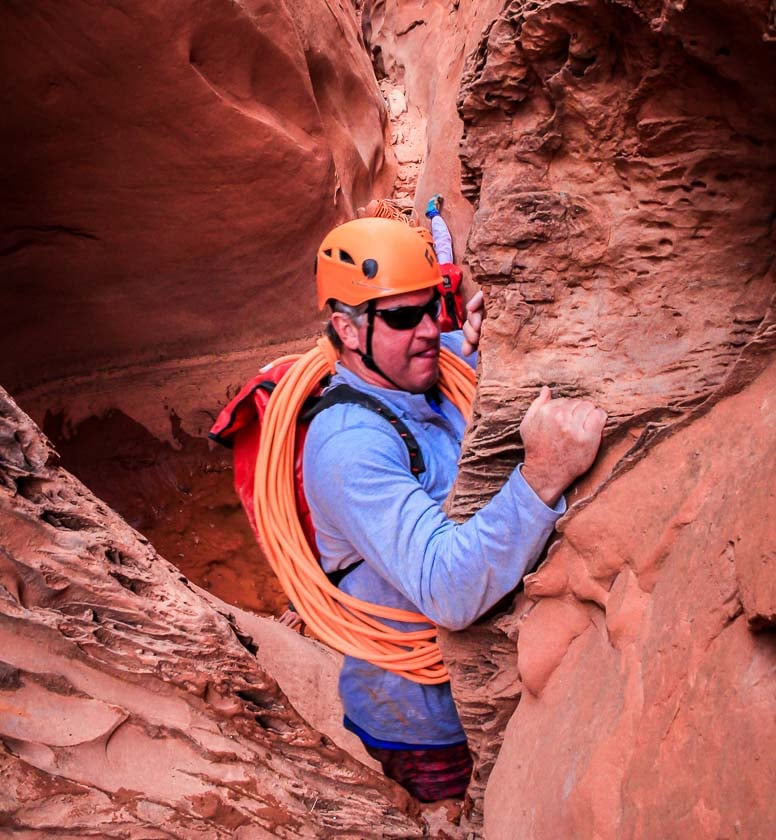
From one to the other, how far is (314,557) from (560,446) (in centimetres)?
86

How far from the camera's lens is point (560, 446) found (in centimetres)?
135

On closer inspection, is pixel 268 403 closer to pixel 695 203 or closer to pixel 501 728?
pixel 501 728

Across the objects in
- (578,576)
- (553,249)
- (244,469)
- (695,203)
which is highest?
(695,203)

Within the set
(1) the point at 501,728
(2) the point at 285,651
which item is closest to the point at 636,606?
(1) the point at 501,728

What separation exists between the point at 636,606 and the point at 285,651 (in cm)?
158

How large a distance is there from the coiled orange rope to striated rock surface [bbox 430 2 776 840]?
10.3 inches

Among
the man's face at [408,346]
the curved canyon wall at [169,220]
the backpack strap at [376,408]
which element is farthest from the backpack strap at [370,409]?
the curved canyon wall at [169,220]

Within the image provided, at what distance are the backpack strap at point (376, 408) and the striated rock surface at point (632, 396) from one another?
0.65ft

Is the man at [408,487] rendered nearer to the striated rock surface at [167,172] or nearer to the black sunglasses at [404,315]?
the black sunglasses at [404,315]

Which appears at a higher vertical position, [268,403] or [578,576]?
[578,576]

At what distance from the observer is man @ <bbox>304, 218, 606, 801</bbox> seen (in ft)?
4.52

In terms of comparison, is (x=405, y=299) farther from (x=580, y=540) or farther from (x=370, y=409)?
(x=580, y=540)

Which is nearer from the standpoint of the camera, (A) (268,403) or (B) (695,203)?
(B) (695,203)

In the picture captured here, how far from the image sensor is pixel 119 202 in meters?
3.89
